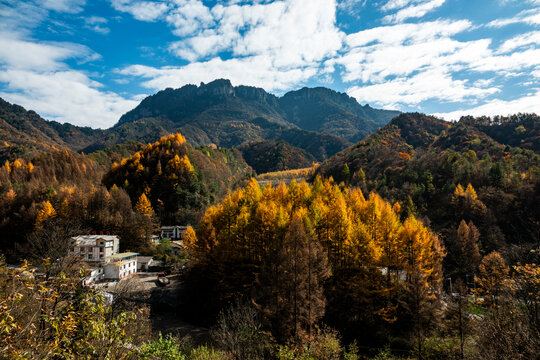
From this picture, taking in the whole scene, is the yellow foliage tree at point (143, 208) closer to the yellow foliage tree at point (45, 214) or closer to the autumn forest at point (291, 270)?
the autumn forest at point (291, 270)

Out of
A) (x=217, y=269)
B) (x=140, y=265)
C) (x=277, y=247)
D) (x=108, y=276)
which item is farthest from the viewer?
(x=140, y=265)

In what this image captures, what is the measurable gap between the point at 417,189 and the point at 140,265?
240 ft

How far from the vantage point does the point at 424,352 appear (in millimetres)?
28391

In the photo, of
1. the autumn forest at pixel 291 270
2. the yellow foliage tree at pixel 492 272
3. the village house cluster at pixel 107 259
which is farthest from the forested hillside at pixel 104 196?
the yellow foliage tree at pixel 492 272

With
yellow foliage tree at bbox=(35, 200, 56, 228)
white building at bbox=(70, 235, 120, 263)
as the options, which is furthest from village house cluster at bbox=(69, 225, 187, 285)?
yellow foliage tree at bbox=(35, 200, 56, 228)

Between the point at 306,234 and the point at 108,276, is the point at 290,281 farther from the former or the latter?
the point at 108,276

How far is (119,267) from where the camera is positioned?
54.0 metres

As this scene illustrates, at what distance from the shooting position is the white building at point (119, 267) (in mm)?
54094


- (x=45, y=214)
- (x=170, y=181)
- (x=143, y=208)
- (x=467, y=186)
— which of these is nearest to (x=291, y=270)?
(x=143, y=208)

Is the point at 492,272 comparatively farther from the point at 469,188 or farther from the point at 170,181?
the point at 170,181

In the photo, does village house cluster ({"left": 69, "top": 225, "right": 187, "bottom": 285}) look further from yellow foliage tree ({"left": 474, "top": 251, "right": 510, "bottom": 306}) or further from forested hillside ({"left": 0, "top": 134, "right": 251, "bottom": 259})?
yellow foliage tree ({"left": 474, "top": 251, "right": 510, "bottom": 306})

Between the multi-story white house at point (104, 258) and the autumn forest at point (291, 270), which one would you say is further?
the multi-story white house at point (104, 258)

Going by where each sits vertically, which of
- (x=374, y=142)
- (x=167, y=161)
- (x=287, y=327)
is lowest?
(x=287, y=327)

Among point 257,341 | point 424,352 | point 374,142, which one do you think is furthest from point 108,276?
point 374,142
